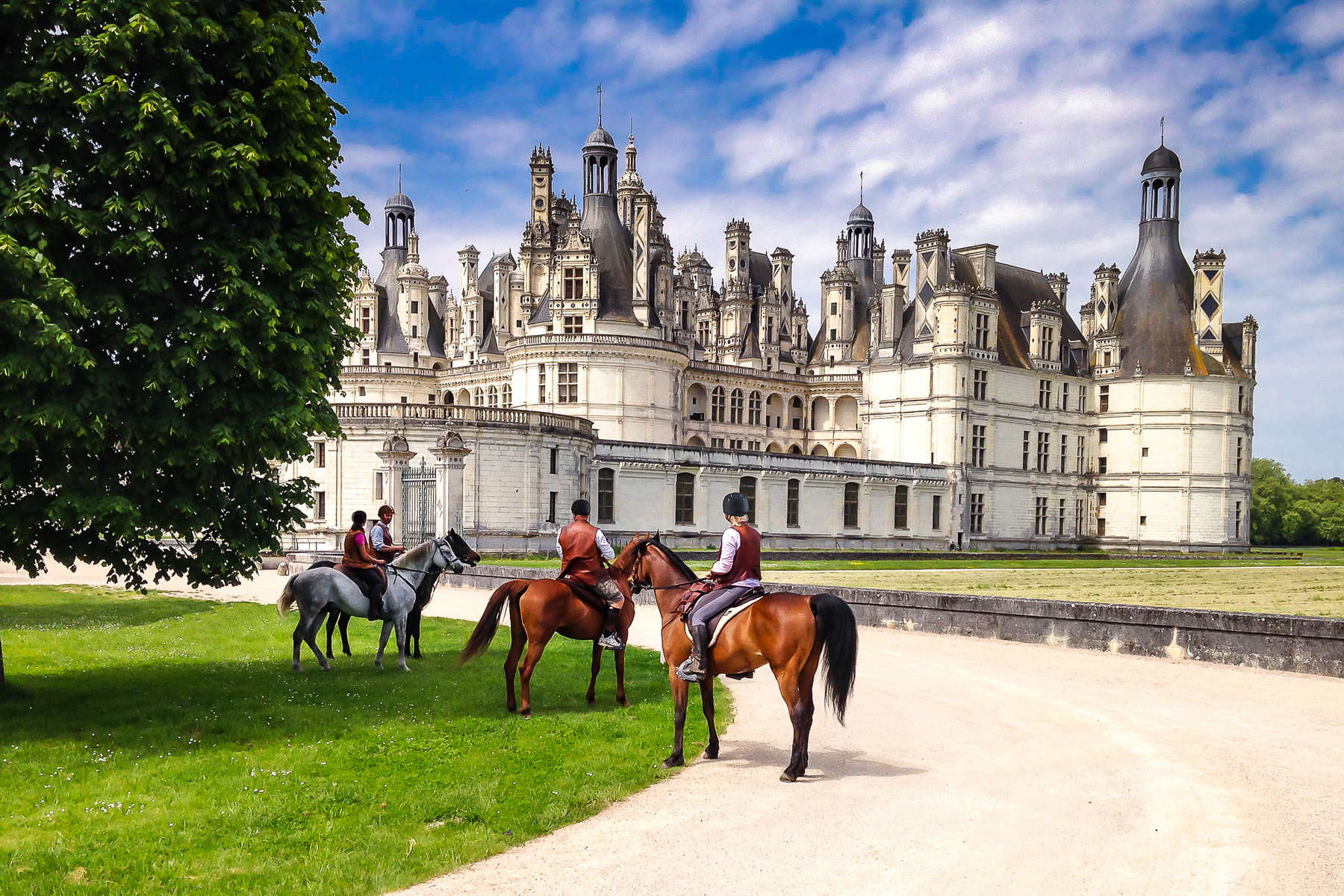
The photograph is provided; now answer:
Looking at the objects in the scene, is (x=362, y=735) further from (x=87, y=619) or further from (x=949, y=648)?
(x=87, y=619)

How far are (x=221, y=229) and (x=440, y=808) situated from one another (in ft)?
22.1

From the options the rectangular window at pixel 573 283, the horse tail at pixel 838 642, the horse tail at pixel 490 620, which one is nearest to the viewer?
the horse tail at pixel 838 642

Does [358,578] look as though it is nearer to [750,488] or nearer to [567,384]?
[750,488]

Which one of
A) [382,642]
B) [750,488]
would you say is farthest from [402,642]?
[750,488]

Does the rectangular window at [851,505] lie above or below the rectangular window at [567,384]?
below

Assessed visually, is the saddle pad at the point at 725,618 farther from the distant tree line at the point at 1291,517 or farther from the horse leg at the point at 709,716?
the distant tree line at the point at 1291,517

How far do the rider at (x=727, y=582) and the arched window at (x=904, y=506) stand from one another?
54.8 meters

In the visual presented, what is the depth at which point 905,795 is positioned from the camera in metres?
8.81

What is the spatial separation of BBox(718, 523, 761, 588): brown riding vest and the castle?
3659cm

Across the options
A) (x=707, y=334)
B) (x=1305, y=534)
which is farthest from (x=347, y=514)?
(x=1305, y=534)

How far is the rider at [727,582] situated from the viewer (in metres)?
9.77

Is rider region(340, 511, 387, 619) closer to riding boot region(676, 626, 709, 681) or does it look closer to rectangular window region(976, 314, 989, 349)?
riding boot region(676, 626, 709, 681)

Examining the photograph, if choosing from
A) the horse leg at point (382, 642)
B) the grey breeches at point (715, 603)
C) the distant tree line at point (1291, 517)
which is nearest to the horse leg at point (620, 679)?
the grey breeches at point (715, 603)

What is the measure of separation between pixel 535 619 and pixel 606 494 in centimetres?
3879
